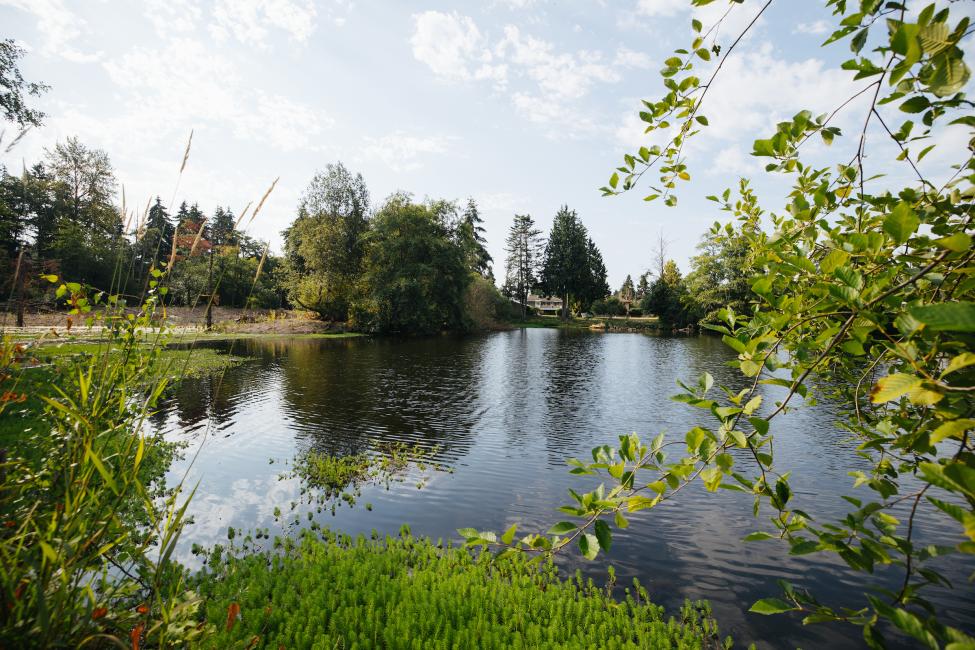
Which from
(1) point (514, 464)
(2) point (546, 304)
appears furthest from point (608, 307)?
(1) point (514, 464)

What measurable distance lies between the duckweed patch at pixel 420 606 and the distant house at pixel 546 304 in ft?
299

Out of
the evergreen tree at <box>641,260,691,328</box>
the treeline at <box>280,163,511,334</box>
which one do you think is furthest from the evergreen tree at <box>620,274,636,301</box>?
the treeline at <box>280,163,511,334</box>

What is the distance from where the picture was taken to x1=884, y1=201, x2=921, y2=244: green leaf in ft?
3.92

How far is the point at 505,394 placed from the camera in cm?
1848

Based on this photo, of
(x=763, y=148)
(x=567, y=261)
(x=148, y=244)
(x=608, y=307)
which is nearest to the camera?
(x=763, y=148)

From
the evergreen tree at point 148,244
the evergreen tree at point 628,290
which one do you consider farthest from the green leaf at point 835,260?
the evergreen tree at point 628,290

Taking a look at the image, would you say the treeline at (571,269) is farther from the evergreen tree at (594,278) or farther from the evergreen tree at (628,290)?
the evergreen tree at (628,290)

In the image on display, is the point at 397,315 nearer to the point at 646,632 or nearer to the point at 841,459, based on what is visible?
the point at 841,459

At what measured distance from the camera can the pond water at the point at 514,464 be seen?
616 cm

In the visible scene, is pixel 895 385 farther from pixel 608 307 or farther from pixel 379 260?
pixel 608 307

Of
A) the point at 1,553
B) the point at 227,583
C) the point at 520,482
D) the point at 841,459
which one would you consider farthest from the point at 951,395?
the point at 841,459

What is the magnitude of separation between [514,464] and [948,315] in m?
10.3

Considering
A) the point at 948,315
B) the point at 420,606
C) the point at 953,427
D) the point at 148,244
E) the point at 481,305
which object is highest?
the point at 481,305

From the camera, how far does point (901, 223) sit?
122cm
